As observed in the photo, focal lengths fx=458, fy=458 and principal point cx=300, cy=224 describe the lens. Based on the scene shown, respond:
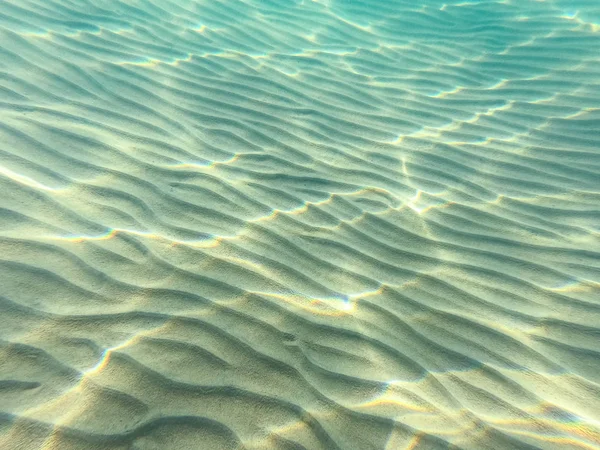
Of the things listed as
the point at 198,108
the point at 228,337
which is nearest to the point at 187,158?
the point at 198,108

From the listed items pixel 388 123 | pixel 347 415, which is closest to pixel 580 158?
pixel 388 123

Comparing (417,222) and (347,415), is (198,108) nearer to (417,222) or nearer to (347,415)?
(417,222)

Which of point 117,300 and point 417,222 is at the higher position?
point 417,222

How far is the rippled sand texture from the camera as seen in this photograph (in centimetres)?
212

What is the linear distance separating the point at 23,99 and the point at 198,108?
5.06 ft

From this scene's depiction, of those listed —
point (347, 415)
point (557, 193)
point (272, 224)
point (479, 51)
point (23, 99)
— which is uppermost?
point (479, 51)

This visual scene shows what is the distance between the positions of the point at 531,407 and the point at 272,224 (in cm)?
191

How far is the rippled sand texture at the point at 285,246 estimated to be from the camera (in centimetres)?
212

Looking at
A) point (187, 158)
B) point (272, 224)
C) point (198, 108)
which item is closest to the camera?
point (272, 224)

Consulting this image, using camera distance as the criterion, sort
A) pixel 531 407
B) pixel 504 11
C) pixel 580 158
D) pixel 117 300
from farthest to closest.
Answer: pixel 504 11
pixel 580 158
pixel 117 300
pixel 531 407

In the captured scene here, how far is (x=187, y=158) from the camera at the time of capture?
3.86m

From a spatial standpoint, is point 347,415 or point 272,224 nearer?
point 347,415

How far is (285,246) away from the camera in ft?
10.2

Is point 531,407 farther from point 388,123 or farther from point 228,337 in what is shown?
point 388,123
